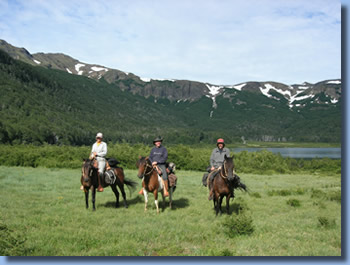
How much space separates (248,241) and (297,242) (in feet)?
4.25

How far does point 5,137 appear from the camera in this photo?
98312 mm

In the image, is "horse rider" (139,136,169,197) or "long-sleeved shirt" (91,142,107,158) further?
"long-sleeved shirt" (91,142,107,158)

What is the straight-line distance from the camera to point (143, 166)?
12.1 meters

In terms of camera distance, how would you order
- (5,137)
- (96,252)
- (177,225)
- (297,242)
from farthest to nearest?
(5,137), (177,225), (297,242), (96,252)

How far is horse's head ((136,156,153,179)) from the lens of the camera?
39.4 feet

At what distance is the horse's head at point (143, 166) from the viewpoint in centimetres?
1201

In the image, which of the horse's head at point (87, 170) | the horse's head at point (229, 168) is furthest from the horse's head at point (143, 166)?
the horse's head at point (229, 168)

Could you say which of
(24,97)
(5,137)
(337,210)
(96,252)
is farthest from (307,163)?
(24,97)

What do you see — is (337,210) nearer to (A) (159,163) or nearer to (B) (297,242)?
(B) (297,242)

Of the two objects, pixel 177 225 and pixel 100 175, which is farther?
pixel 100 175

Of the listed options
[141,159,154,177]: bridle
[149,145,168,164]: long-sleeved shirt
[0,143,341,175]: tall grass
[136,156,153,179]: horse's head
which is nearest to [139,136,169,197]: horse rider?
[149,145,168,164]: long-sleeved shirt

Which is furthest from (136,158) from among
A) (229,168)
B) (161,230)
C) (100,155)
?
(161,230)

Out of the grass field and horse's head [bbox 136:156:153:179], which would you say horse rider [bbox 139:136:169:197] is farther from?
the grass field

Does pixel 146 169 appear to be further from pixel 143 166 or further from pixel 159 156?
pixel 159 156
